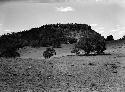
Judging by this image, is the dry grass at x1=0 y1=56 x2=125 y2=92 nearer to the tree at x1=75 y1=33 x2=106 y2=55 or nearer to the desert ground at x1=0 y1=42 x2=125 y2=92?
the desert ground at x1=0 y1=42 x2=125 y2=92

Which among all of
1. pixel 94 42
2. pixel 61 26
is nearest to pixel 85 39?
pixel 94 42

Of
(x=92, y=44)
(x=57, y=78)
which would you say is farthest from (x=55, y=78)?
(x=92, y=44)

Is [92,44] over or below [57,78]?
over

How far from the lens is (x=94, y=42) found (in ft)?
123

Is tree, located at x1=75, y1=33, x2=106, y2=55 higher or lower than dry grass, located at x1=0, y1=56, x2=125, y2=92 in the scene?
higher

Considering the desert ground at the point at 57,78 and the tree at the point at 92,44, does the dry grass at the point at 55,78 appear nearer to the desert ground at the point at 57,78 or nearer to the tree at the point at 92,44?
the desert ground at the point at 57,78

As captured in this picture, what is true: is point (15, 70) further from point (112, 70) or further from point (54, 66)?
point (112, 70)

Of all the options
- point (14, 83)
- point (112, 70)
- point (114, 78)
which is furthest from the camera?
point (112, 70)

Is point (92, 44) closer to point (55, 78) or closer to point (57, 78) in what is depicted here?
point (57, 78)

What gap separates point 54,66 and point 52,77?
10.0 feet

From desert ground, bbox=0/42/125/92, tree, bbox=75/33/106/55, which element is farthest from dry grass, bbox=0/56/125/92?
tree, bbox=75/33/106/55

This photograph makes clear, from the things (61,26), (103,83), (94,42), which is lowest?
(103,83)

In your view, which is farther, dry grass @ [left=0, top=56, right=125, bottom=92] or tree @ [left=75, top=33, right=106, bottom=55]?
tree @ [left=75, top=33, right=106, bottom=55]

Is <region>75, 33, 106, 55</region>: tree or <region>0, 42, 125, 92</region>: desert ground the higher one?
<region>75, 33, 106, 55</region>: tree
